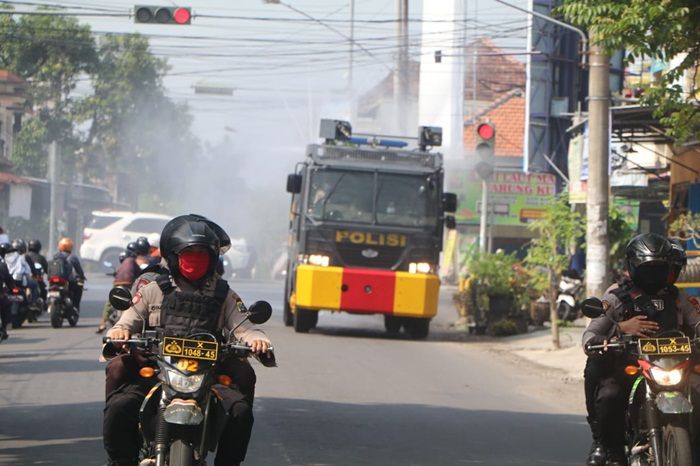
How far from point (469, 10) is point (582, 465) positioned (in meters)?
29.8

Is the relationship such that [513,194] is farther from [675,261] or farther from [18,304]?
[675,261]

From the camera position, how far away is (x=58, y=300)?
81.4 ft

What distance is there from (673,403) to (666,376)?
0.56 ft

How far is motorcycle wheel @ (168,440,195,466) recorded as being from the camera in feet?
21.0

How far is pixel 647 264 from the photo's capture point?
26.0ft

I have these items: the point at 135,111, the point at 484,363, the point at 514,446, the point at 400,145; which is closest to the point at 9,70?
the point at 135,111

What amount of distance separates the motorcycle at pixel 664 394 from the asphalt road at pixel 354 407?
8.61ft

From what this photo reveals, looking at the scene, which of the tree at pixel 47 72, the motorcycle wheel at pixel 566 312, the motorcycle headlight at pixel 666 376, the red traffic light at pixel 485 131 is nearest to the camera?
the motorcycle headlight at pixel 666 376

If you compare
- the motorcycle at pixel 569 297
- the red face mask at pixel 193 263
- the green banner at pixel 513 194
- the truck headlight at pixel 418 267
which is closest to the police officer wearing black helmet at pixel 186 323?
the red face mask at pixel 193 263

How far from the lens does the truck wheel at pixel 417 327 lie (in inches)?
974

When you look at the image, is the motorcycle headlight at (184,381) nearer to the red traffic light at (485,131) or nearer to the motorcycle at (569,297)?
the motorcycle at (569,297)

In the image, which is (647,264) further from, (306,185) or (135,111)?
(135,111)

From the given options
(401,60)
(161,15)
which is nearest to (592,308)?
(161,15)

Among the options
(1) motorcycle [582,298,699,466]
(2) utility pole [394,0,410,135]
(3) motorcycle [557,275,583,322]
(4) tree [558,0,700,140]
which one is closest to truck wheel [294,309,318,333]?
(3) motorcycle [557,275,583,322]
